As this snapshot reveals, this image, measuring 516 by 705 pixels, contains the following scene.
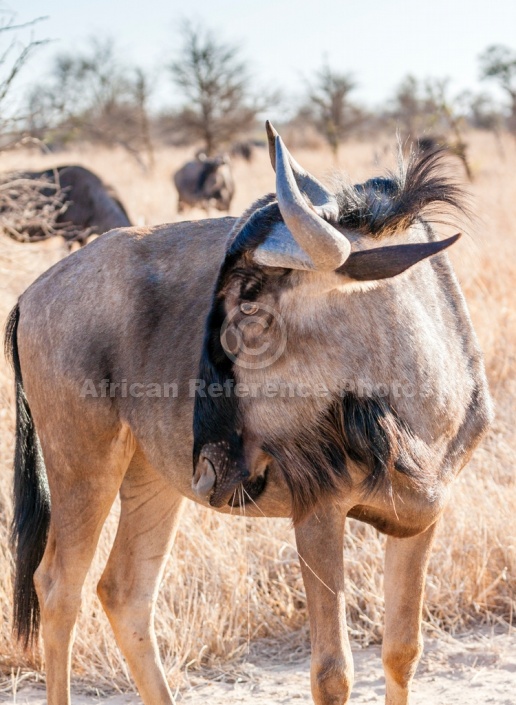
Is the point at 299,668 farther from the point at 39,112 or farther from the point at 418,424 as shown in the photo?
the point at 39,112

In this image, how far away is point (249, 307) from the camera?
7.16 feet

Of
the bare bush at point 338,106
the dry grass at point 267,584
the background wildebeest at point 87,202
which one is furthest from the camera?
the bare bush at point 338,106

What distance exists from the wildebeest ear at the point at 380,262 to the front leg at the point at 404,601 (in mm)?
967

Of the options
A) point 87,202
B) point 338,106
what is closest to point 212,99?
point 338,106

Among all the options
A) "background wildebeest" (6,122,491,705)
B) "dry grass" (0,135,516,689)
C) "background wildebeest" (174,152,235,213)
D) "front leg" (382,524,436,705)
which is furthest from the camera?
"background wildebeest" (174,152,235,213)

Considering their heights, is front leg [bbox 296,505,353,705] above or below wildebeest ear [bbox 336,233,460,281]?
below

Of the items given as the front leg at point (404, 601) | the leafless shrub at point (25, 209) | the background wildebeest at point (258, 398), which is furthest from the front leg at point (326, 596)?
the leafless shrub at point (25, 209)

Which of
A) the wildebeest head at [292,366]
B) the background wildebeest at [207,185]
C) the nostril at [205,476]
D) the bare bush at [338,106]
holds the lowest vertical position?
the nostril at [205,476]

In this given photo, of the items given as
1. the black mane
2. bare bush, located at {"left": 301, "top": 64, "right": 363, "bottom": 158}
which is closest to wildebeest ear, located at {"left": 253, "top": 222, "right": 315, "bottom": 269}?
the black mane

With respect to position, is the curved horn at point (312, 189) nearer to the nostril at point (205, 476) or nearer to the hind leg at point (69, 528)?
the nostril at point (205, 476)

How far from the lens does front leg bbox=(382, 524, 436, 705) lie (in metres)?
2.67

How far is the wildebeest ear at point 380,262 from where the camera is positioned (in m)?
2.08

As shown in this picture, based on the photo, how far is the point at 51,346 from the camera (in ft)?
9.53

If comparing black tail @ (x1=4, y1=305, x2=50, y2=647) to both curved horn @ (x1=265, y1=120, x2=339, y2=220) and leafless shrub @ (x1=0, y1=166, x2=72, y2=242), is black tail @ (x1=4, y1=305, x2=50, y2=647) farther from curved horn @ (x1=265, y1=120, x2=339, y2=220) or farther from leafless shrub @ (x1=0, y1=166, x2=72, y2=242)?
leafless shrub @ (x1=0, y1=166, x2=72, y2=242)
